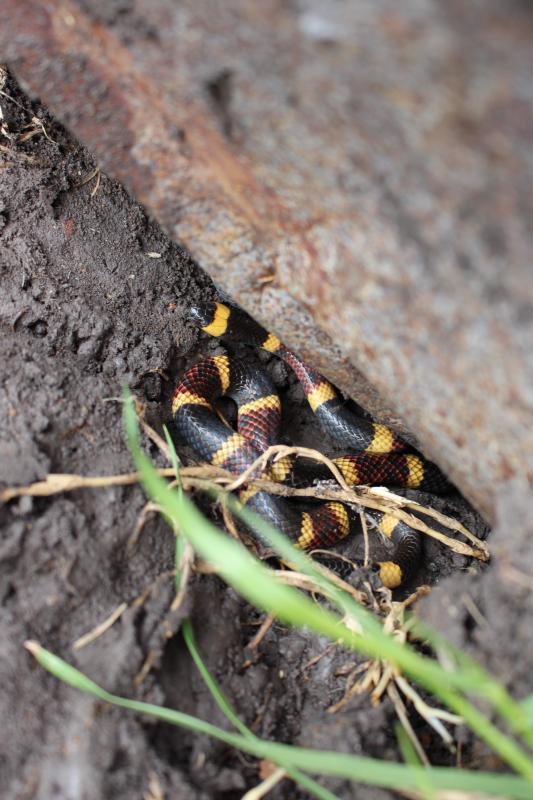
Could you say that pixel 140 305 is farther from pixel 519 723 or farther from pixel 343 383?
pixel 519 723

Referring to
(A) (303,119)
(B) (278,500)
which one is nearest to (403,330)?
(A) (303,119)

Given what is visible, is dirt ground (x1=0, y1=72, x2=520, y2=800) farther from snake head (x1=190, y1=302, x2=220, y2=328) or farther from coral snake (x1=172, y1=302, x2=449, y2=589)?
snake head (x1=190, y1=302, x2=220, y2=328)

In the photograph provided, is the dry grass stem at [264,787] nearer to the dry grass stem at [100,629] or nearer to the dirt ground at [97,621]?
the dirt ground at [97,621]

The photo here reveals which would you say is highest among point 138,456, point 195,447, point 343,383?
point 138,456

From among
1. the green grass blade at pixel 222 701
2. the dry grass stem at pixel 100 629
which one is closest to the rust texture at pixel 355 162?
the green grass blade at pixel 222 701

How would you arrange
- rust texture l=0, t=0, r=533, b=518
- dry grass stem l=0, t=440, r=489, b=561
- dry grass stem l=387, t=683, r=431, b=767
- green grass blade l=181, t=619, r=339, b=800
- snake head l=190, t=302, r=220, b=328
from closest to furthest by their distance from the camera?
rust texture l=0, t=0, r=533, b=518 → green grass blade l=181, t=619, r=339, b=800 → dry grass stem l=387, t=683, r=431, b=767 → dry grass stem l=0, t=440, r=489, b=561 → snake head l=190, t=302, r=220, b=328

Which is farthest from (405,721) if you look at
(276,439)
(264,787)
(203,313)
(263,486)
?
(203,313)

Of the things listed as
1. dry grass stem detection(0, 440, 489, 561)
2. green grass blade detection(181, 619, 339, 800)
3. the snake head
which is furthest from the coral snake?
green grass blade detection(181, 619, 339, 800)
